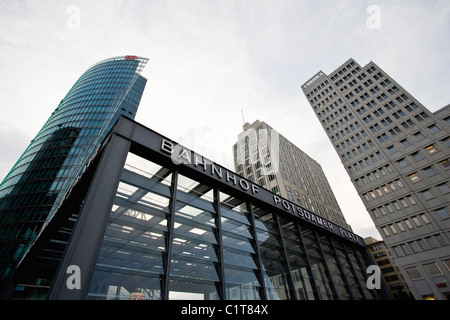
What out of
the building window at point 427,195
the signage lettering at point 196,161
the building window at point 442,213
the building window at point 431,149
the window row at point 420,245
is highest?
the building window at point 431,149

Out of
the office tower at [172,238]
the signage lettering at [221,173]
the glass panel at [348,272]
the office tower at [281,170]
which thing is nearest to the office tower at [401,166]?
the office tower at [281,170]

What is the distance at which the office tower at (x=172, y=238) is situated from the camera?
8430 millimetres

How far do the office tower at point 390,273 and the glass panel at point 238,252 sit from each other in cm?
9978

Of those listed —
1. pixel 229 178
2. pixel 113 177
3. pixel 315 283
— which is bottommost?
pixel 315 283

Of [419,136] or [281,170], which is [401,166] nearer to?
[419,136]

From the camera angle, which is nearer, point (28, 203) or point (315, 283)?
point (315, 283)

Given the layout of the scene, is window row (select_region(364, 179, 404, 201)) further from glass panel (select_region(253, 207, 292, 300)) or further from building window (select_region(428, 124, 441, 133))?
glass panel (select_region(253, 207, 292, 300))

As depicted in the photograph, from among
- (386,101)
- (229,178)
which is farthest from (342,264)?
(386,101)

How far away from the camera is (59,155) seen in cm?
6247

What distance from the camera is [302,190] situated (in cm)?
6384

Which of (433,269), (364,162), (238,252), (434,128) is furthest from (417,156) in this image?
(238,252)

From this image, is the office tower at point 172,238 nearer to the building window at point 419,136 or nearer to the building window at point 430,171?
the building window at point 430,171
